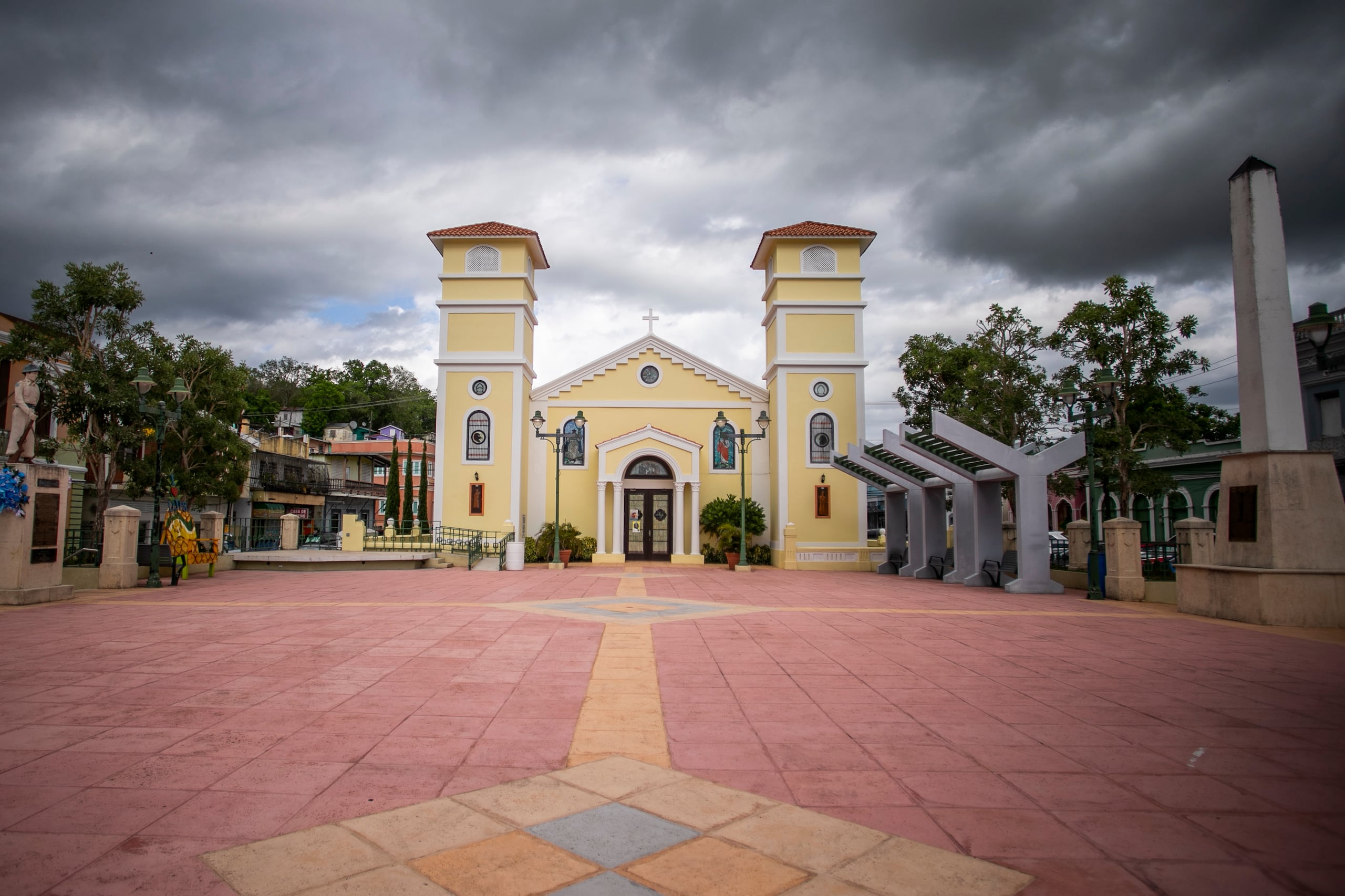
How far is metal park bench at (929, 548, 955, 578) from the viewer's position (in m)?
21.0

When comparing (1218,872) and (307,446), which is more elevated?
(307,446)

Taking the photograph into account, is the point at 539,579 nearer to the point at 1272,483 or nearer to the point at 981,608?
the point at 981,608

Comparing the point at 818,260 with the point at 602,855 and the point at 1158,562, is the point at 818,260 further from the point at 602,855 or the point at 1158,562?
the point at 602,855

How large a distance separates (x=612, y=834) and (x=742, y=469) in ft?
65.5

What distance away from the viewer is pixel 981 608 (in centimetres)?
1305

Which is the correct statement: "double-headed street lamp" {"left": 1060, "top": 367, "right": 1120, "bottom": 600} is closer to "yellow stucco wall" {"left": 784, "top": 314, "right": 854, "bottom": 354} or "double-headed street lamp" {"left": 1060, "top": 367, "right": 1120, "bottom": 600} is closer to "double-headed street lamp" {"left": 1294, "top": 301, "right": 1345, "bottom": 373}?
"double-headed street lamp" {"left": 1294, "top": 301, "right": 1345, "bottom": 373}

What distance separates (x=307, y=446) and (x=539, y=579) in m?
34.7

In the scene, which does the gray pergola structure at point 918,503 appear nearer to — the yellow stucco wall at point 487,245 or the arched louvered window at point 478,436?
the arched louvered window at point 478,436

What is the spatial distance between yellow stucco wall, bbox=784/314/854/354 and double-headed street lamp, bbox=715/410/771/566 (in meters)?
3.21

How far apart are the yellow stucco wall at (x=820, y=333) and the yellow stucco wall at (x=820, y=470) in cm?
97

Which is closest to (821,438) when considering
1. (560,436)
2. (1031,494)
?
(560,436)

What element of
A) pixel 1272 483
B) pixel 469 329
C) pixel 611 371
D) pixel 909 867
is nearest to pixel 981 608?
pixel 1272 483

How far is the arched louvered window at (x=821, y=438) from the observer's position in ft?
90.1

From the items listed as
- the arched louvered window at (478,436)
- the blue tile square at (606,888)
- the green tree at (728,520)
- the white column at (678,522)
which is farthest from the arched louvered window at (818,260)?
the blue tile square at (606,888)
